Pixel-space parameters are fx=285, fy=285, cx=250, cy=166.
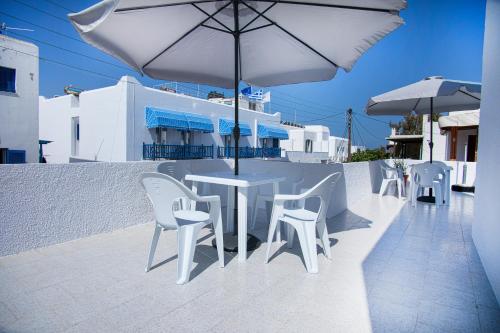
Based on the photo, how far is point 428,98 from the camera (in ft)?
26.1

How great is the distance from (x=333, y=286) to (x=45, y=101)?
22.0 meters

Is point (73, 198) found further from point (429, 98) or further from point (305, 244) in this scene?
point (429, 98)

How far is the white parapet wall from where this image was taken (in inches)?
126

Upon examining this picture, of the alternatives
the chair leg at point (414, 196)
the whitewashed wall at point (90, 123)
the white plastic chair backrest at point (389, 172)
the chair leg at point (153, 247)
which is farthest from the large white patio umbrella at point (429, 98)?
the whitewashed wall at point (90, 123)

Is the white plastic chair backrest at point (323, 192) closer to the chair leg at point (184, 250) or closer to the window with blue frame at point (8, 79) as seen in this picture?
the chair leg at point (184, 250)

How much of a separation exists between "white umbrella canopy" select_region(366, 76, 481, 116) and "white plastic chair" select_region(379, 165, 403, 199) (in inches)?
69.6

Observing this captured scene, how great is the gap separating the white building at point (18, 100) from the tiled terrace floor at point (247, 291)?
481 inches

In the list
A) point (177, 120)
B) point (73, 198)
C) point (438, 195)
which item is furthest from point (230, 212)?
point (177, 120)

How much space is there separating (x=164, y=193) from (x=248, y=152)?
18.2 meters

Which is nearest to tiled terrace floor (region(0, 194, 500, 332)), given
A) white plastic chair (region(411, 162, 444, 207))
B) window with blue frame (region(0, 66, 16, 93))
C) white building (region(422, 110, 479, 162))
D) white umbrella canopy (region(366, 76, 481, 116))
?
white plastic chair (region(411, 162, 444, 207))

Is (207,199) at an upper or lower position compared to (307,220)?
upper

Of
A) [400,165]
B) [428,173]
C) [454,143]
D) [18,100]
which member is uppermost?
[18,100]

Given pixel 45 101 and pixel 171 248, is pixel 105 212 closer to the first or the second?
pixel 171 248

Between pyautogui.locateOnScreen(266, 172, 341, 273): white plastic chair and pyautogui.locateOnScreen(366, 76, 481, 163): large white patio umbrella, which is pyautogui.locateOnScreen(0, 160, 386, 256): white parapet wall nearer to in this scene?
pyautogui.locateOnScreen(266, 172, 341, 273): white plastic chair
